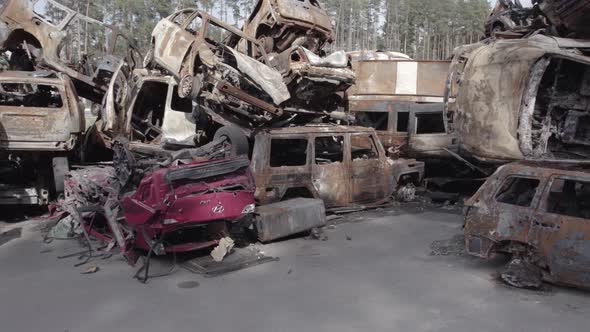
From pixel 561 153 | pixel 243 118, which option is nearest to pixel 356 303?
pixel 243 118

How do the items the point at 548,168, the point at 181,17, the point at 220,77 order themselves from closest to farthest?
the point at 548,168 < the point at 220,77 < the point at 181,17

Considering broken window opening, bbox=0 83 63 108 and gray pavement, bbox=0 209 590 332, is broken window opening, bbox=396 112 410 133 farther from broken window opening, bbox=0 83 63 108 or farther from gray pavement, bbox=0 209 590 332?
broken window opening, bbox=0 83 63 108

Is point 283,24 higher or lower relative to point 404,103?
higher

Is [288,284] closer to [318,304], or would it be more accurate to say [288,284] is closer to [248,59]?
[318,304]

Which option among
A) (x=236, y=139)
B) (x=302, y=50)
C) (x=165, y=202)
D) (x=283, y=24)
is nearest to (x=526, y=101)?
(x=302, y=50)

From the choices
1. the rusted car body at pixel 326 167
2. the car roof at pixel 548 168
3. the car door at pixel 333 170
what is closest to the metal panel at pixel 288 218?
the rusted car body at pixel 326 167

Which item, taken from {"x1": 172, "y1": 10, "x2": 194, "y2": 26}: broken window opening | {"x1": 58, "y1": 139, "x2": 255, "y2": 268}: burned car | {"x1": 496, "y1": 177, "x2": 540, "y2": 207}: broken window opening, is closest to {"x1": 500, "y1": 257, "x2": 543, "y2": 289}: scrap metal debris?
{"x1": 496, "y1": 177, "x2": 540, "y2": 207}: broken window opening

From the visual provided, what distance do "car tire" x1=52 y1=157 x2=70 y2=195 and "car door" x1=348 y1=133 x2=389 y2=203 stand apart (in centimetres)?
451

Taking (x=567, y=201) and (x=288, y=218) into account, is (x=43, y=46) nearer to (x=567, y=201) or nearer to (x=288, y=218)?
(x=288, y=218)

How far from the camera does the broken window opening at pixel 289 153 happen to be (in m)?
7.62

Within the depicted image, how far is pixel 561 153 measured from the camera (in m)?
7.07

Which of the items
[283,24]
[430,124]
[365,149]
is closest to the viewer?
[365,149]

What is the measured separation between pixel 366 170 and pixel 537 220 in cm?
327

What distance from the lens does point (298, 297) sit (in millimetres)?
4719
